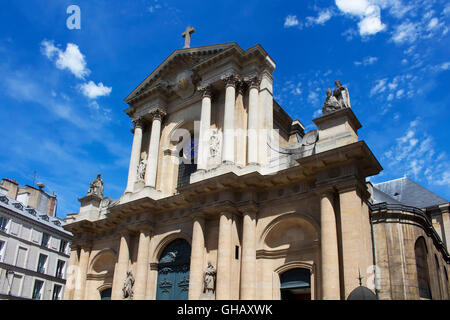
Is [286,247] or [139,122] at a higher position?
[139,122]

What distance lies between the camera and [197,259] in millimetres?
18359

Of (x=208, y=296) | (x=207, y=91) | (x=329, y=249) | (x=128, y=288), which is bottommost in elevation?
(x=208, y=296)

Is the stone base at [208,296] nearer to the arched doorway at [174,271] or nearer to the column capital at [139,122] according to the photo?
the arched doorway at [174,271]

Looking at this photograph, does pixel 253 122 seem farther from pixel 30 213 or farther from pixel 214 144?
pixel 30 213

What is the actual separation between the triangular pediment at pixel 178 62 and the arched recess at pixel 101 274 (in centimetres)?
902

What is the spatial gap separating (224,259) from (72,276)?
11592 millimetres

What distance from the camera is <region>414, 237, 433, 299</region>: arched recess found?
19609mm

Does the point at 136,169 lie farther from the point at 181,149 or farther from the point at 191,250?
the point at 191,250

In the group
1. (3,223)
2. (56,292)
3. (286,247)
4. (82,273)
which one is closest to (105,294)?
(82,273)

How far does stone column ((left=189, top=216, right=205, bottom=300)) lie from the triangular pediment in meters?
8.49

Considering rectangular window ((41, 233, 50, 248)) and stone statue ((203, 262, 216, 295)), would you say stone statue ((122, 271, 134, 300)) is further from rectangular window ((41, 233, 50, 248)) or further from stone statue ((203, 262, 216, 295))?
rectangular window ((41, 233, 50, 248))

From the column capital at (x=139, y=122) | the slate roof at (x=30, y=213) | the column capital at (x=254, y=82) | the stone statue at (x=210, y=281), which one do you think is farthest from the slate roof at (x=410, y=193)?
the slate roof at (x=30, y=213)
